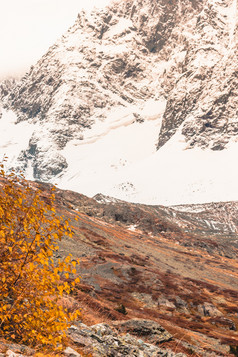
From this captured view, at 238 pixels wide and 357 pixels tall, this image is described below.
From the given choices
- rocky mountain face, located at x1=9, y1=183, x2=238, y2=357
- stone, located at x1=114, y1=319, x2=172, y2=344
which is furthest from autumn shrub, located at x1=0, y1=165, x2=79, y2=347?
stone, located at x1=114, y1=319, x2=172, y2=344

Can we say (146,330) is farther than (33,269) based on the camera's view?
Yes

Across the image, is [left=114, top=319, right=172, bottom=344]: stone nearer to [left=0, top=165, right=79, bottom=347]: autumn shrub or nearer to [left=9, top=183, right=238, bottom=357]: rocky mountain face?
[left=9, top=183, right=238, bottom=357]: rocky mountain face

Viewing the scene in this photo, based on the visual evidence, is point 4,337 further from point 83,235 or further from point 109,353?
point 83,235

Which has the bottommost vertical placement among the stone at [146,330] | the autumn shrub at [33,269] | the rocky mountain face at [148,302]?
the rocky mountain face at [148,302]

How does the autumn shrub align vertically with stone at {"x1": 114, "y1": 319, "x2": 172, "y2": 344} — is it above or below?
above

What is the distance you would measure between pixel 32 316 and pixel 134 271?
46674 millimetres

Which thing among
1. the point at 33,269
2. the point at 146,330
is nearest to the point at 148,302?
the point at 146,330

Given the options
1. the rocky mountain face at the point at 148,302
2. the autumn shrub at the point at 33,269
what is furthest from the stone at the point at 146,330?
the autumn shrub at the point at 33,269

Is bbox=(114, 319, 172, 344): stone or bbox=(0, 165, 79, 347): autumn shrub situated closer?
A: bbox=(0, 165, 79, 347): autumn shrub

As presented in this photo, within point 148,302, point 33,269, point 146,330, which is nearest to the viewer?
point 33,269

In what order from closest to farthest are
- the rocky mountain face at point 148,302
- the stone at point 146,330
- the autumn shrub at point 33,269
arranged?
1. the autumn shrub at point 33,269
2. the rocky mountain face at point 148,302
3. the stone at point 146,330

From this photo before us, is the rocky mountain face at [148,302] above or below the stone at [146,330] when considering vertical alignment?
below

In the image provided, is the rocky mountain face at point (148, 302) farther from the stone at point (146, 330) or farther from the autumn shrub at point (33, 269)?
the autumn shrub at point (33, 269)

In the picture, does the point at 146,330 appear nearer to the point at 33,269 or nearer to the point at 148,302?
the point at 33,269
